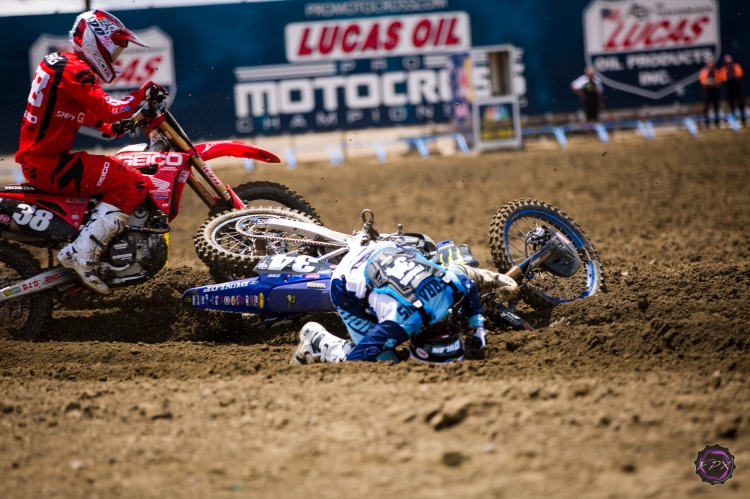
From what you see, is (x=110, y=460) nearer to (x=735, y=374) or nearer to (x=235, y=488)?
(x=235, y=488)

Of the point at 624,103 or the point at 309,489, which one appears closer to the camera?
the point at 309,489

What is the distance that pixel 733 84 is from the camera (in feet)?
64.7

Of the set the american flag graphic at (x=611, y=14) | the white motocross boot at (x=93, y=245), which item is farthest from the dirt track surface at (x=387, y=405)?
the american flag graphic at (x=611, y=14)

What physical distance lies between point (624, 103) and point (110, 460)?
64.4 ft

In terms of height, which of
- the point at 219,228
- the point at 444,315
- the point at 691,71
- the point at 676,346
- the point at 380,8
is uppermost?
the point at 380,8

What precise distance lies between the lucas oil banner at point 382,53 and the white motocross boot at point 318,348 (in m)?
12.7

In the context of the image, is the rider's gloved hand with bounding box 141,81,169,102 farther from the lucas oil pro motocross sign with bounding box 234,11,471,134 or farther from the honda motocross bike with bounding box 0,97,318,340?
the lucas oil pro motocross sign with bounding box 234,11,471,134

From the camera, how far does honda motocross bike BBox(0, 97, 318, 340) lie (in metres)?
5.71

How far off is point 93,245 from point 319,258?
1686 millimetres

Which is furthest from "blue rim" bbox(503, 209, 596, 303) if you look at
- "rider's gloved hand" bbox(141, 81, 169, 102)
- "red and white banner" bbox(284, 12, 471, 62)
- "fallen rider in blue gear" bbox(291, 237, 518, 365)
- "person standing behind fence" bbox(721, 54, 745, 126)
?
"person standing behind fence" bbox(721, 54, 745, 126)

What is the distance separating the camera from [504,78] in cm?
1953

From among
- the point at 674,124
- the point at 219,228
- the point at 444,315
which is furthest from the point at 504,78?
the point at 444,315

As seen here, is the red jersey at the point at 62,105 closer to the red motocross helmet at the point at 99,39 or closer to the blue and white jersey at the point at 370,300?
the red motocross helmet at the point at 99,39

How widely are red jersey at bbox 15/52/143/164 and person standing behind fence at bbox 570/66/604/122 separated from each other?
16331 millimetres
